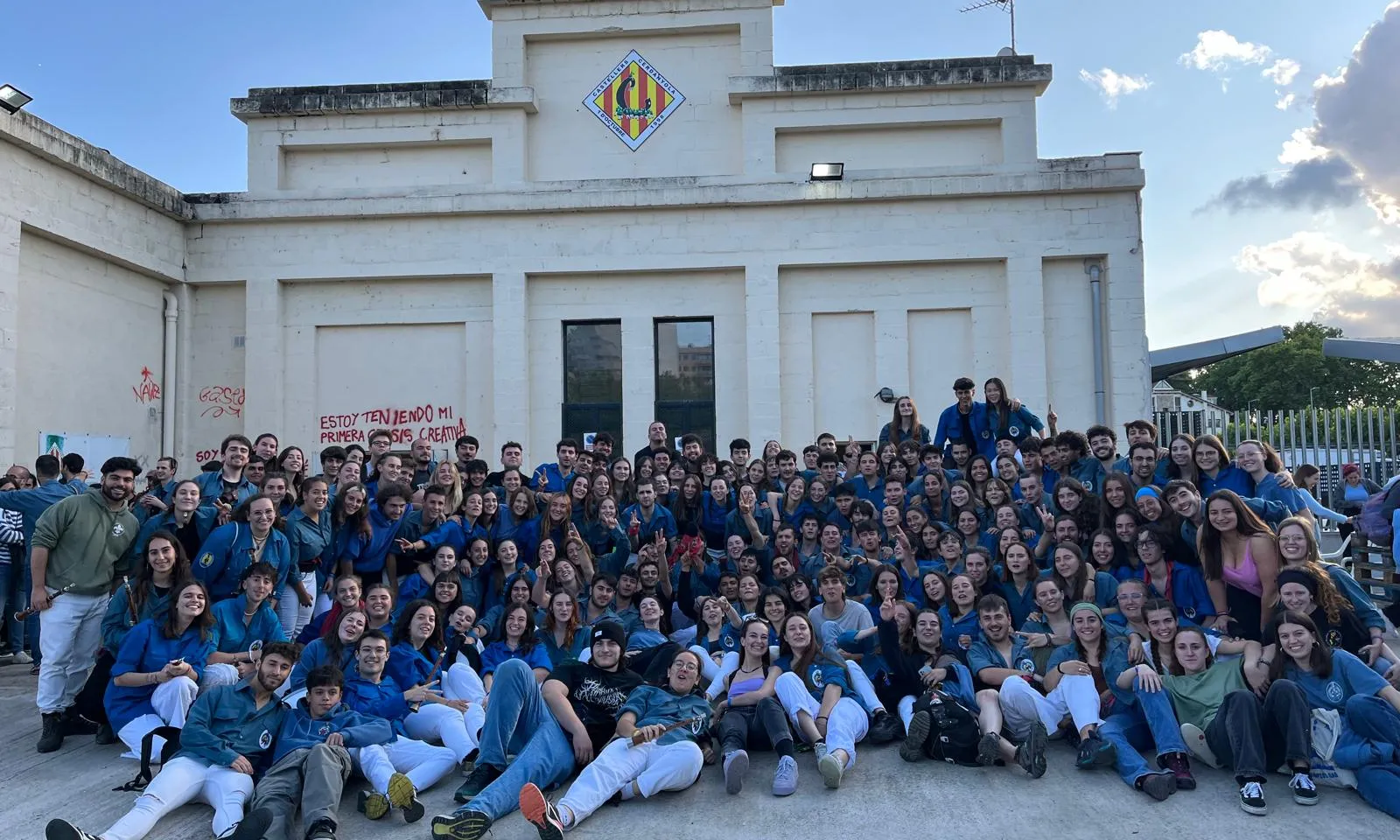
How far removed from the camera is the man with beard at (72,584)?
6836mm

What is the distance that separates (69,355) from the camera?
12602 millimetres

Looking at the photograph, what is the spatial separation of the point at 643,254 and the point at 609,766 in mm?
9642

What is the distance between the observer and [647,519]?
9.12 meters

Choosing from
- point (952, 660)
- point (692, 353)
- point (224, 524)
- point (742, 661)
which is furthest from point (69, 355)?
point (952, 660)

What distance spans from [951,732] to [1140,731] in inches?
47.7

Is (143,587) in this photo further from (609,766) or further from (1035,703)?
(1035,703)

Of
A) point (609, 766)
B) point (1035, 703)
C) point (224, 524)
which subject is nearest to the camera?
point (609, 766)

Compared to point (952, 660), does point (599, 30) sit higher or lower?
higher

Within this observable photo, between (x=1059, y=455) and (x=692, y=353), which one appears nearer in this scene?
(x=1059, y=455)

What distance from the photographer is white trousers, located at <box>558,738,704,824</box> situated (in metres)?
5.71

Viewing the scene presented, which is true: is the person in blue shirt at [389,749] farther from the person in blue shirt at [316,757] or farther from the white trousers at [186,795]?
the white trousers at [186,795]

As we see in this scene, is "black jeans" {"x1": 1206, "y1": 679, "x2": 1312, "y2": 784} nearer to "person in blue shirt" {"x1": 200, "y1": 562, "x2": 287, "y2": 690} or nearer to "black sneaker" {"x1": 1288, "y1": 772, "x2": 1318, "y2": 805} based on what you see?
"black sneaker" {"x1": 1288, "y1": 772, "x2": 1318, "y2": 805}

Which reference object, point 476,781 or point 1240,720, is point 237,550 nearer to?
point 476,781

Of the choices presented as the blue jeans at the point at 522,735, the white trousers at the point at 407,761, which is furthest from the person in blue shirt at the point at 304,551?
the blue jeans at the point at 522,735
